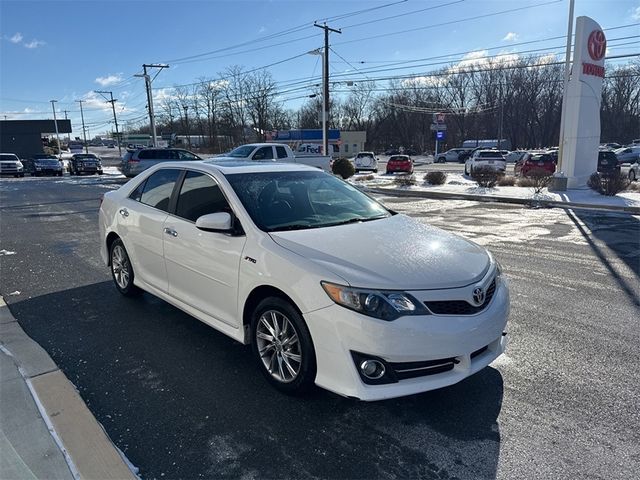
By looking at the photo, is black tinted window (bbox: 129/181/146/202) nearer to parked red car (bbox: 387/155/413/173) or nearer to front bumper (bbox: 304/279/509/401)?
front bumper (bbox: 304/279/509/401)

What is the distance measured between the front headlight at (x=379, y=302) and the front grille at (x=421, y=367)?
1.02 feet

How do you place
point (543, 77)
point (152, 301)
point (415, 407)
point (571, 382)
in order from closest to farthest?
point (415, 407) → point (571, 382) → point (152, 301) → point (543, 77)

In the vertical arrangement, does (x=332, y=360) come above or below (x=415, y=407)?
above

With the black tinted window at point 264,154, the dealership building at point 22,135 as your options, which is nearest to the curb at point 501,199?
the black tinted window at point 264,154

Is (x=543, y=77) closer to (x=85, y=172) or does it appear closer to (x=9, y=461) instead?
(x=85, y=172)

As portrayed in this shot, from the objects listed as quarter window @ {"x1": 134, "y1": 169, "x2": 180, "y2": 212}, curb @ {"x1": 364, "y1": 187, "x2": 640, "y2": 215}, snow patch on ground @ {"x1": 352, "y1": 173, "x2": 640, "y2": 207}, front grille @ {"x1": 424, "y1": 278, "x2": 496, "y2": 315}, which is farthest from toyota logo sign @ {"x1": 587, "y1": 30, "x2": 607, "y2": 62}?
front grille @ {"x1": 424, "y1": 278, "x2": 496, "y2": 315}

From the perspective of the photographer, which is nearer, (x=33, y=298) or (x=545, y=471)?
(x=545, y=471)

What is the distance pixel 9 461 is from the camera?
247cm

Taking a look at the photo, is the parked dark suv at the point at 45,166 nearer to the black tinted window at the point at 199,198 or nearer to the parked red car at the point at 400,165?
the parked red car at the point at 400,165

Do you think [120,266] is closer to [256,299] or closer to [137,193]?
[137,193]

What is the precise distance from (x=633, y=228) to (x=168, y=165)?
1021 centimetres

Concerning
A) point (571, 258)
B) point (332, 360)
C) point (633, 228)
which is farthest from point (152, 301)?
point (633, 228)

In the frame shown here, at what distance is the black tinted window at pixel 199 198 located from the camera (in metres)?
3.93

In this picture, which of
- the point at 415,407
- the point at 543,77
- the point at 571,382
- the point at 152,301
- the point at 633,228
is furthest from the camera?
the point at 543,77
